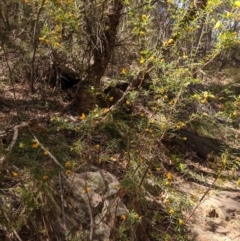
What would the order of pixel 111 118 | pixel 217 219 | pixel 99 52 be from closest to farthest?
pixel 111 118 < pixel 217 219 < pixel 99 52

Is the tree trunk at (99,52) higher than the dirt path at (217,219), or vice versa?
the tree trunk at (99,52)

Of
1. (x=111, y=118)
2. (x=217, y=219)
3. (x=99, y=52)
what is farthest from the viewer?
(x=99, y=52)

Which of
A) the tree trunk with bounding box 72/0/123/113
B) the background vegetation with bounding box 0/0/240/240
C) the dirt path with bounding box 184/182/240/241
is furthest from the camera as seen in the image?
the tree trunk with bounding box 72/0/123/113

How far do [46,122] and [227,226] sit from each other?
104 inches

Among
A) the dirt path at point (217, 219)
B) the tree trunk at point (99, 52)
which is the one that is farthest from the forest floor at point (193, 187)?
the tree trunk at point (99, 52)

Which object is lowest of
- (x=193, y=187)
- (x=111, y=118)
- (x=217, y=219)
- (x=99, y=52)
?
(x=217, y=219)

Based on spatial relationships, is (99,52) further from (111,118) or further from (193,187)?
(193,187)

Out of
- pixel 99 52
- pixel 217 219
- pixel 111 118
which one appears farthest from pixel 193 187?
pixel 111 118

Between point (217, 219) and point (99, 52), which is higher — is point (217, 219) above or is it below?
below

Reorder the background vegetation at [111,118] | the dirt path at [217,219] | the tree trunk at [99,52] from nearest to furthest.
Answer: the background vegetation at [111,118]
the dirt path at [217,219]
the tree trunk at [99,52]

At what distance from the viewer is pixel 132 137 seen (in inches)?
163

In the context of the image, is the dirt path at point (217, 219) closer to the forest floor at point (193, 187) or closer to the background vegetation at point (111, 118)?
the forest floor at point (193, 187)

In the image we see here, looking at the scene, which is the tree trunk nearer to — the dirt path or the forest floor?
the forest floor

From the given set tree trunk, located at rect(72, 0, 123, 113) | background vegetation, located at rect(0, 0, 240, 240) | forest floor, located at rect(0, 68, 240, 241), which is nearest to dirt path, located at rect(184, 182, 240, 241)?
forest floor, located at rect(0, 68, 240, 241)
